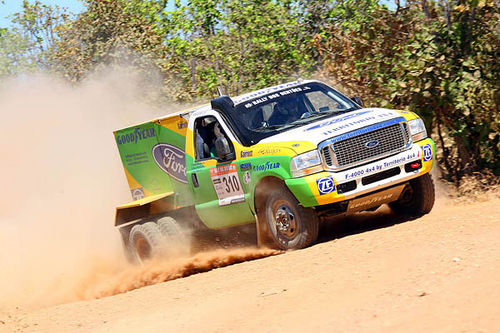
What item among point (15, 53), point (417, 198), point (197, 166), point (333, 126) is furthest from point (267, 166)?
point (15, 53)

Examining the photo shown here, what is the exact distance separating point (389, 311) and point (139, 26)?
22.8 meters

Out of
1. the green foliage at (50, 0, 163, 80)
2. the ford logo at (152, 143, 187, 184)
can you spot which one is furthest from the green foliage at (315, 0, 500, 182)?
the green foliage at (50, 0, 163, 80)

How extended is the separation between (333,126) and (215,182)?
6.35 feet

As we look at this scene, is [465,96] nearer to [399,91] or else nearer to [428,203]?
[399,91]

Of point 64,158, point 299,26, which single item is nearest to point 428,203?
point 64,158

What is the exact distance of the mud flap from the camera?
9.02 m

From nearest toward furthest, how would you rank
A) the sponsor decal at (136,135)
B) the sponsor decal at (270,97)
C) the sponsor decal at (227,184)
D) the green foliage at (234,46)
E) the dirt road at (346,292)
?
the dirt road at (346,292) < the sponsor decal at (227,184) < the sponsor decal at (270,97) < the sponsor decal at (136,135) < the green foliage at (234,46)

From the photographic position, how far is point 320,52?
1363 centimetres

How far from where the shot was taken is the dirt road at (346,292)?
18.5ft

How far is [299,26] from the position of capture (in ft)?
72.7

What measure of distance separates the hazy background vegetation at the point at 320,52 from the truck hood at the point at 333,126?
7.40ft

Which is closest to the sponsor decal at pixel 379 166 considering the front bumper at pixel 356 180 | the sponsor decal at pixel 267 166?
the front bumper at pixel 356 180

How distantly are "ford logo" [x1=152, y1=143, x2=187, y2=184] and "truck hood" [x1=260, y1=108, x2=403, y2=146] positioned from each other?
6.28ft

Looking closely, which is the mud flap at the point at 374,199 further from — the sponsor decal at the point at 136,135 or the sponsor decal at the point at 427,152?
the sponsor decal at the point at 136,135
